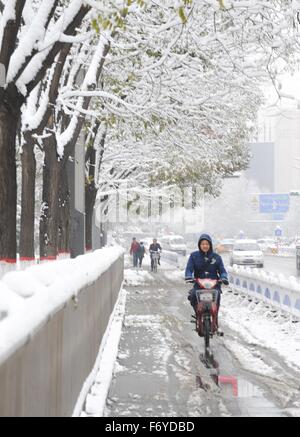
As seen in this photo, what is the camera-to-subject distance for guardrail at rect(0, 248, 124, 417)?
12.9ft

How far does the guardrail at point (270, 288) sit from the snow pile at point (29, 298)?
9.87 meters

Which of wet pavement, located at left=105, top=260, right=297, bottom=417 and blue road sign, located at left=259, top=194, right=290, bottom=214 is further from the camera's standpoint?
blue road sign, located at left=259, top=194, right=290, bottom=214

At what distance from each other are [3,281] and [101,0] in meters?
7.78

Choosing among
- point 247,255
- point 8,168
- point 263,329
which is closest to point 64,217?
point 263,329

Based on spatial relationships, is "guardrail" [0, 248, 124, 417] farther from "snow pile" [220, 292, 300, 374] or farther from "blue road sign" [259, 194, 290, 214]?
"blue road sign" [259, 194, 290, 214]

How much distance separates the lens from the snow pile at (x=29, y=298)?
3.80 metres

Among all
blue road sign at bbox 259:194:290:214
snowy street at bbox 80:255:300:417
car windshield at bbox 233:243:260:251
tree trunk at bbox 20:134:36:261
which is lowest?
snowy street at bbox 80:255:300:417

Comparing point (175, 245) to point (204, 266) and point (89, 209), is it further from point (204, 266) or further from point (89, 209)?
point (204, 266)

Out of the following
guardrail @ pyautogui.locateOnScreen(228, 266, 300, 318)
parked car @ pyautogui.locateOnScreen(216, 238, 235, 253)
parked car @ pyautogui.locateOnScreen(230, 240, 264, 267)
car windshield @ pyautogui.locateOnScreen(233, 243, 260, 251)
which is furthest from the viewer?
parked car @ pyautogui.locateOnScreen(216, 238, 235, 253)

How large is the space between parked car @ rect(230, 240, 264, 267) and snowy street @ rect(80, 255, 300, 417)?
2915 centimetres

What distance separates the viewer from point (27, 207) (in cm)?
1898

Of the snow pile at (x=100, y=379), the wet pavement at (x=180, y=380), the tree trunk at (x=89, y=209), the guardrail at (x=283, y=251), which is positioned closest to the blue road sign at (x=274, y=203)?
the guardrail at (x=283, y=251)

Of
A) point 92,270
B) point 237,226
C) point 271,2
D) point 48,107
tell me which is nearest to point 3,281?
point 92,270

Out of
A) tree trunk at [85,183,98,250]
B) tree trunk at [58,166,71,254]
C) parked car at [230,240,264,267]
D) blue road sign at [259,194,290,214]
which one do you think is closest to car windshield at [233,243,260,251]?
parked car at [230,240,264,267]
